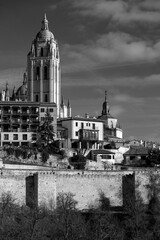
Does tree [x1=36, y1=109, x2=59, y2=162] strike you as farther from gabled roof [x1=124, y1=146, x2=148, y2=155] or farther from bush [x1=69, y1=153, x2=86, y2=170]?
gabled roof [x1=124, y1=146, x2=148, y2=155]

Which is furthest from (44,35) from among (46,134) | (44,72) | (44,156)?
(44,156)

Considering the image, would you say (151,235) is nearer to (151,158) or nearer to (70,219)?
(70,219)

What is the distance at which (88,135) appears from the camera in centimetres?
11388

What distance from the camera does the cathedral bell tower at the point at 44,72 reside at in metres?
128

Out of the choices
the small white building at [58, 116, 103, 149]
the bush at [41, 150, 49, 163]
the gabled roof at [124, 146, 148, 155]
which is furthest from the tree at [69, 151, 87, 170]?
the small white building at [58, 116, 103, 149]

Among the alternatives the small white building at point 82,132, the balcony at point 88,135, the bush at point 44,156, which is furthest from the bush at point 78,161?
the balcony at point 88,135

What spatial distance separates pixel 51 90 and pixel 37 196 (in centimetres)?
6268

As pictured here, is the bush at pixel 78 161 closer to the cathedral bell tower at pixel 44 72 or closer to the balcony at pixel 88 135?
the balcony at pixel 88 135

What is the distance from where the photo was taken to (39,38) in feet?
434

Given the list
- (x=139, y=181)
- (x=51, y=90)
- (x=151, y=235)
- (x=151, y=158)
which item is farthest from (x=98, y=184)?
(x=51, y=90)

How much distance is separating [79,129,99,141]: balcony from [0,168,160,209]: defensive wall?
119ft

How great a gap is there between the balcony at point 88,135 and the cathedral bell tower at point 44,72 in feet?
50.6

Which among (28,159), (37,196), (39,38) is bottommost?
(37,196)

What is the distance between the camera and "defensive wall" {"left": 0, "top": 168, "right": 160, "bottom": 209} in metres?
66.5
